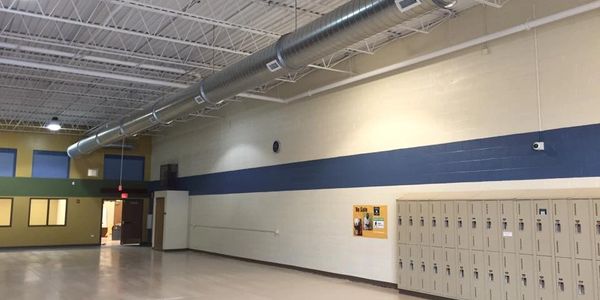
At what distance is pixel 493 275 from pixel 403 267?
1.70 metres

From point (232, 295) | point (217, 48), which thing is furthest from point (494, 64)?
point (232, 295)

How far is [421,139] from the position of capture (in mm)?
8383

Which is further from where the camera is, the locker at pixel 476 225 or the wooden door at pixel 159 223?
the wooden door at pixel 159 223

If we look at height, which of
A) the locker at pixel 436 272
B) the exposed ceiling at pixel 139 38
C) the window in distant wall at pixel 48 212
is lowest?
the locker at pixel 436 272

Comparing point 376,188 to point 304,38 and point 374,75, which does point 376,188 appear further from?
point 304,38

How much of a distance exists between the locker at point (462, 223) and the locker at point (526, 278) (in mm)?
861

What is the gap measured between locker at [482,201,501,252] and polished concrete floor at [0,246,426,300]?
1625 mm

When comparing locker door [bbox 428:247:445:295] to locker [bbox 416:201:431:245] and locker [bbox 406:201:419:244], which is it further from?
locker [bbox 406:201:419:244]

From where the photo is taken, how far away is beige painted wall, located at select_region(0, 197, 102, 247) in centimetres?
1714

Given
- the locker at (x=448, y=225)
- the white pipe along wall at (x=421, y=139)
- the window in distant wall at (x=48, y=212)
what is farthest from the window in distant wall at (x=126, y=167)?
the locker at (x=448, y=225)

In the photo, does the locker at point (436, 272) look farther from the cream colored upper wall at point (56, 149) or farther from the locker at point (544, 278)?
the cream colored upper wall at point (56, 149)

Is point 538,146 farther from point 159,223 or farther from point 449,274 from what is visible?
point 159,223

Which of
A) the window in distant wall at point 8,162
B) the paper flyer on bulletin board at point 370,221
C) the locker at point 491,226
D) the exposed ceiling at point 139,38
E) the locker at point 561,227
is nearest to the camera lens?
the locker at point 561,227

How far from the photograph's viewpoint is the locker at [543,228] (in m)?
6.21
